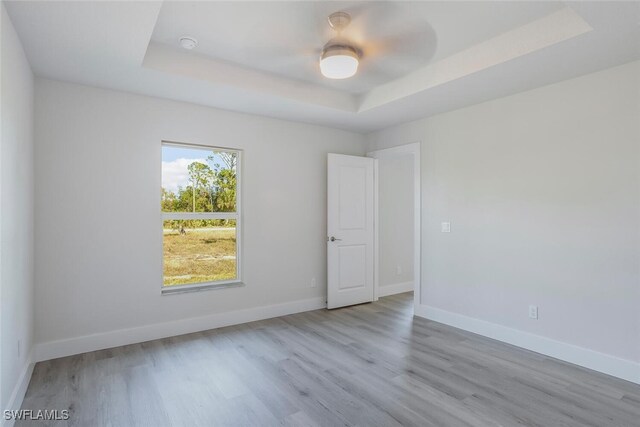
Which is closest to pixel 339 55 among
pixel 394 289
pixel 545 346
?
pixel 545 346

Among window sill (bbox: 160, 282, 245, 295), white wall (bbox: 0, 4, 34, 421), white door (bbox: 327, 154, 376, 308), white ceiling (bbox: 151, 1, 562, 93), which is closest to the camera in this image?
white wall (bbox: 0, 4, 34, 421)

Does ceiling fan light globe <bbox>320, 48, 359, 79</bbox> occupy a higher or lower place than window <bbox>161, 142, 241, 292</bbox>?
higher

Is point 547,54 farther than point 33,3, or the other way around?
point 547,54

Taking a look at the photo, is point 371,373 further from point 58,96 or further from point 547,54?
point 58,96

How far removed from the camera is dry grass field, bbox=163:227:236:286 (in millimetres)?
3754

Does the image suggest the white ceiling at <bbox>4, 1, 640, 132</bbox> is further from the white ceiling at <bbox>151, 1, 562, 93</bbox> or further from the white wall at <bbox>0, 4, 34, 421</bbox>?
the white wall at <bbox>0, 4, 34, 421</bbox>

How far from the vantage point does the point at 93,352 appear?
319cm

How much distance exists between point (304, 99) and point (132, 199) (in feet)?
6.60

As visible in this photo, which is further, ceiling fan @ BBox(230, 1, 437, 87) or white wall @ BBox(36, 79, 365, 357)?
white wall @ BBox(36, 79, 365, 357)

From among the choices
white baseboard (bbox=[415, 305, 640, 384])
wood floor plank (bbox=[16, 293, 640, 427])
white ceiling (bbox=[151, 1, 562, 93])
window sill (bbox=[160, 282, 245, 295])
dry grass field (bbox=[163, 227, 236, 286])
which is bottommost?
wood floor plank (bbox=[16, 293, 640, 427])

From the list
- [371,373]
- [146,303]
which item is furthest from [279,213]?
[371,373]

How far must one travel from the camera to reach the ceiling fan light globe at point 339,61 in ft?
8.55

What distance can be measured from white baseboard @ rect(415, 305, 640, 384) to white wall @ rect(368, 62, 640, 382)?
0.04 metres

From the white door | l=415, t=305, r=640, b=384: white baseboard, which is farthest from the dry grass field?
l=415, t=305, r=640, b=384: white baseboard
